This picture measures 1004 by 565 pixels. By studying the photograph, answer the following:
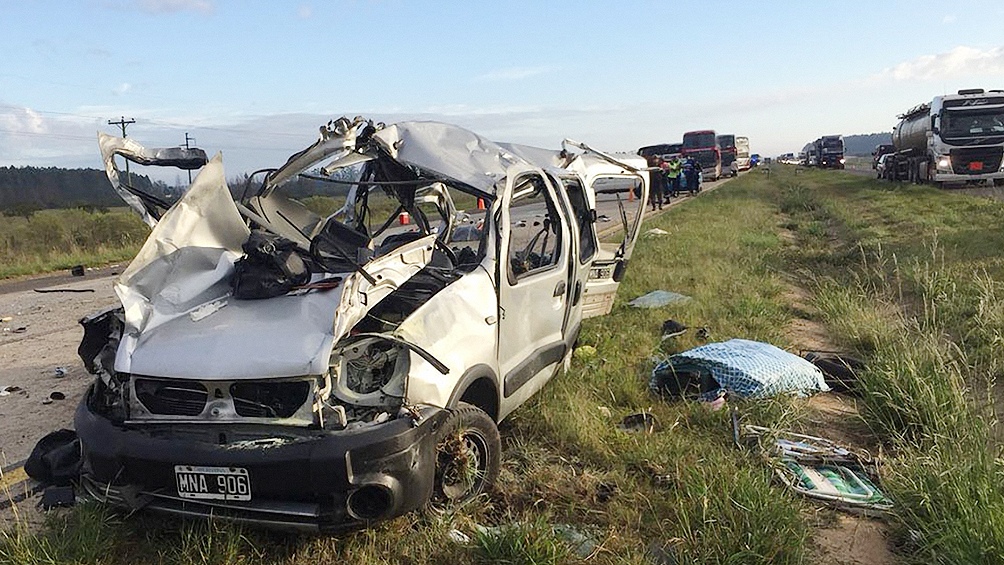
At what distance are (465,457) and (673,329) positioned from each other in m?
4.16

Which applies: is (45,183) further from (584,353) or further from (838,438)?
(838,438)

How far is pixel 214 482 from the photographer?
3023 mm

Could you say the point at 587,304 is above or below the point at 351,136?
below

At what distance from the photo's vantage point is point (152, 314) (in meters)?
3.56

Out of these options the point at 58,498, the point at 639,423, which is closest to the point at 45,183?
the point at 58,498

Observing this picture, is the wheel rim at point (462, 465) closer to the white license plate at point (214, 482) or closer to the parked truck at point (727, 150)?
the white license plate at point (214, 482)

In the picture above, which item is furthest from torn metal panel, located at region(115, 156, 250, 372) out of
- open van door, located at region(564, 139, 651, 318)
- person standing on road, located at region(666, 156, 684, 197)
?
person standing on road, located at region(666, 156, 684, 197)

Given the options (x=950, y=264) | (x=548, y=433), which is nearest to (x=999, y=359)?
(x=548, y=433)

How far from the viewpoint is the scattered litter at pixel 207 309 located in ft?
11.5

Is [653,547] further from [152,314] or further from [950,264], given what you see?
[950,264]

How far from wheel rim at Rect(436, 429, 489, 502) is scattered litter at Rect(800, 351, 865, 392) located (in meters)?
3.11

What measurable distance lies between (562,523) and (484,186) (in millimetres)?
1974

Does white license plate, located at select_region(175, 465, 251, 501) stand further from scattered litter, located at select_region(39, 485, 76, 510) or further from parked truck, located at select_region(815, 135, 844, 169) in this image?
parked truck, located at select_region(815, 135, 844, 169)

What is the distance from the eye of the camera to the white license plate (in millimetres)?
3000
